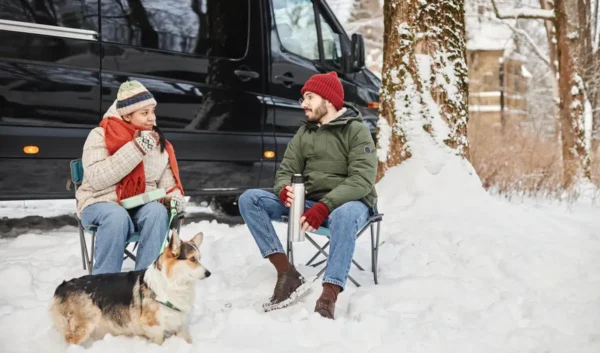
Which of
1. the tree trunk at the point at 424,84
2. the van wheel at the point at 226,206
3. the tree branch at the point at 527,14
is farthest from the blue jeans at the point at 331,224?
the tree branch at the point at 527,14

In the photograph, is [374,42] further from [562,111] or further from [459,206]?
[459,206]

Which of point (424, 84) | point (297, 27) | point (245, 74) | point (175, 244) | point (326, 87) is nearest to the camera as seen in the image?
point (175, 244)

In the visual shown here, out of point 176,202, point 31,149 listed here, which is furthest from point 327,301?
point 31,149

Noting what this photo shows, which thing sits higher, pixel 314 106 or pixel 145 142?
pixel 314 106

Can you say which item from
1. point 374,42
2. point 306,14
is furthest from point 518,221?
point 374,42

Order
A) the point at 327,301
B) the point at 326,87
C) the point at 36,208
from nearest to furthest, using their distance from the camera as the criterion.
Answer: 1. the point at 327,301
2. the point at 326,87
3. the point at 36,208

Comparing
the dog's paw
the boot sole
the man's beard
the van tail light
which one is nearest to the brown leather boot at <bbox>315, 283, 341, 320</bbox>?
the boot sole

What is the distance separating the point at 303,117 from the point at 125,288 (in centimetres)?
358

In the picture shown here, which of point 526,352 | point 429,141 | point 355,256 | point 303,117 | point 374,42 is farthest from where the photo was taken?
point 374,42

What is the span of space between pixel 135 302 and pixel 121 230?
69cm

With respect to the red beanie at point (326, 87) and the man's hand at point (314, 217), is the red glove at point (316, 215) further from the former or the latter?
the red beanie at point (326, 87)

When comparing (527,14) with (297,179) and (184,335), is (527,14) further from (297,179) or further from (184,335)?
(184,335)

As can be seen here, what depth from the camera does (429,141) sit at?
588 centimetres

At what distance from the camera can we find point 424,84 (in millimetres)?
5938
